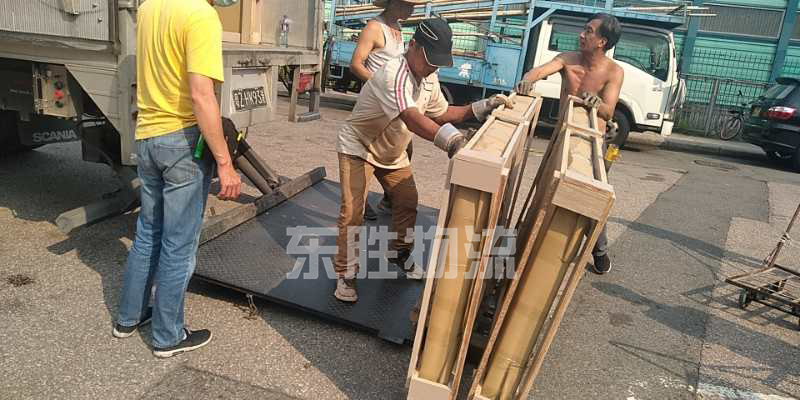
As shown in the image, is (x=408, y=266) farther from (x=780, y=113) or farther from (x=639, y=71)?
(x=780, y=113)

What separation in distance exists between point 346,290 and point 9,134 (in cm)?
438

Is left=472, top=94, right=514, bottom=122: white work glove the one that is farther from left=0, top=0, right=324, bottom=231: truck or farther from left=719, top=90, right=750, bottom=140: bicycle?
left=719, top=90, right=750, bottom=140: bicycle

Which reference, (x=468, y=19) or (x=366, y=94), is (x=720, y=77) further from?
(x=366, y=94)

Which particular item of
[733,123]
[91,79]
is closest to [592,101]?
[91,79]

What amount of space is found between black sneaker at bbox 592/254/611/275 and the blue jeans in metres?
3.16

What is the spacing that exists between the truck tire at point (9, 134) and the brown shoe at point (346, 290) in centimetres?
392

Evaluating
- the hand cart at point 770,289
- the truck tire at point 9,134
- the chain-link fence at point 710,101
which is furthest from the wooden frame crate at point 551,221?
the chain-link fence at point 710,101

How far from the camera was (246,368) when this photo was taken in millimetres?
2838

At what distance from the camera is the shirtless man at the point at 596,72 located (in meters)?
4.36

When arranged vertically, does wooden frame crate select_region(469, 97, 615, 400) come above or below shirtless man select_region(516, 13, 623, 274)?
below

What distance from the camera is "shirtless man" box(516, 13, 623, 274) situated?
4363 mm

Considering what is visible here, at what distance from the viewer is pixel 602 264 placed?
15.1 feet

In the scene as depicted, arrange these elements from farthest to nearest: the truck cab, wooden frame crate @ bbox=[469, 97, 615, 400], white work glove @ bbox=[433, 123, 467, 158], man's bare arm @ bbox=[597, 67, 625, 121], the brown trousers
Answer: the truck cab < man's bare arm @ bbox=[597, 67, 625, 121] < the brown trousers < white work glove @ bbox=[433, 123, 467, 158] < wooden frame crate @ bbox=[469, 97, 615, 400]

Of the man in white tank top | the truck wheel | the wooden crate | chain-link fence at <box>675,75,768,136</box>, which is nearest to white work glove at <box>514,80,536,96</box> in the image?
the man in white tank top
